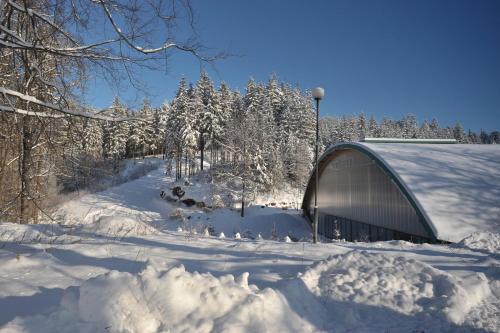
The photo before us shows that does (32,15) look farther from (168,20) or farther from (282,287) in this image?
(282,287)

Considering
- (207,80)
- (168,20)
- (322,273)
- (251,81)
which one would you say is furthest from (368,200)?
(251,81)

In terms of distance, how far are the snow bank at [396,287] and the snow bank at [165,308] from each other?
3.03ft

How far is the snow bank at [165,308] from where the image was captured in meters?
2.65

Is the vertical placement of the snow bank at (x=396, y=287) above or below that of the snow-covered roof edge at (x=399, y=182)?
below

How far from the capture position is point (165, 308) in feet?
9.35

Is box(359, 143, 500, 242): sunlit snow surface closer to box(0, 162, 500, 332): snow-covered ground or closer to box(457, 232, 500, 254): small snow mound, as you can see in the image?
box(457, 232, 500, 254): small snow mound

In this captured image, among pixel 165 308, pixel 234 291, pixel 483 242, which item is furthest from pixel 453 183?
pixel 165 308

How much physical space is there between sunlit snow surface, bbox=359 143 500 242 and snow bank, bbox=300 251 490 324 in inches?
344

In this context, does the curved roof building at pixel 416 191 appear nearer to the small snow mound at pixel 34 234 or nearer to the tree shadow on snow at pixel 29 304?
the small snow mound at pixel 34 234

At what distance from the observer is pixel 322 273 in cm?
441

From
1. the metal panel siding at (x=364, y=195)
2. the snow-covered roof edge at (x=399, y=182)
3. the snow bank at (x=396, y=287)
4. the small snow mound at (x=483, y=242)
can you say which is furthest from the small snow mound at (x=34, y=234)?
the metal panel siding at (x=364, y=195)

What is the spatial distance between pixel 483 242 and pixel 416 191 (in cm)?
513

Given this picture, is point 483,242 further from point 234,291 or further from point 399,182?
point 234,291

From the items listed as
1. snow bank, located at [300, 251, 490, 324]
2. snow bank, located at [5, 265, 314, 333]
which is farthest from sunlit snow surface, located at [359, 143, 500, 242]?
snow bank, located at [5, 265, 314, 333]
